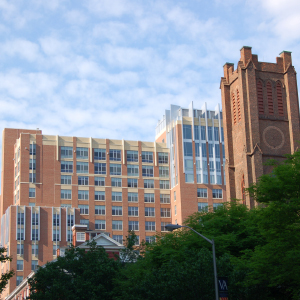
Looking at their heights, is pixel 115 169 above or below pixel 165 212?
above

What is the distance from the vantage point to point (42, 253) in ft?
353

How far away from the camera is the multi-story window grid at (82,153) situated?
395 ft

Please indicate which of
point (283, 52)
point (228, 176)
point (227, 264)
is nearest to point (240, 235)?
point (227, 264)

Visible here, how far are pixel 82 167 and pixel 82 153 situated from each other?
3.14 m

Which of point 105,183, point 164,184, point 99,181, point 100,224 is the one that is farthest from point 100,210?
point 164,184

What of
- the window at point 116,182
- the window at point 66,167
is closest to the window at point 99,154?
the window at point 116,182

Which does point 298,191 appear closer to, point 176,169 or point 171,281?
point 171,281

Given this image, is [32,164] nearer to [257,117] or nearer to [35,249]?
[35,249]

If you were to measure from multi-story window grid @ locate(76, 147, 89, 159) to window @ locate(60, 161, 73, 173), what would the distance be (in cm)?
238

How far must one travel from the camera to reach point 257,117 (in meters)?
63.9

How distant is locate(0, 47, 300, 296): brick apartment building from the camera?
109312 mm

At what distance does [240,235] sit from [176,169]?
74.8 meters

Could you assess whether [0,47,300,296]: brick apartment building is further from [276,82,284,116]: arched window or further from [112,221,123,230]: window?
[276,82,284,116]: arched window

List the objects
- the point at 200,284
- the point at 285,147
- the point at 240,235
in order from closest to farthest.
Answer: the point at 200,284
the point at 240,235
the point at 285,147
